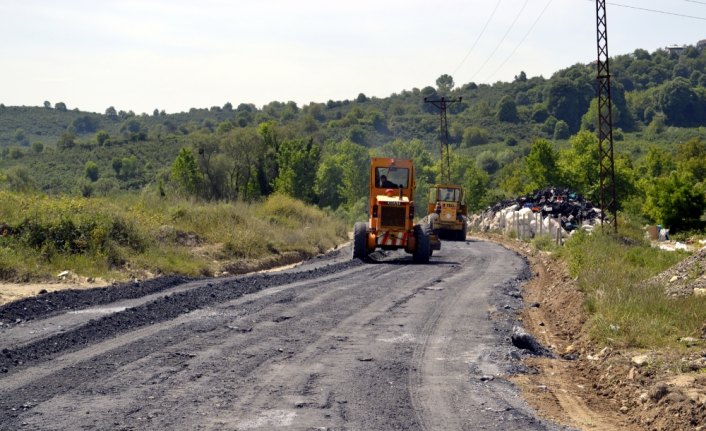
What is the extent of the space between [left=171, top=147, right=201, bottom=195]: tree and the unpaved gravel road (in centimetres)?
4729

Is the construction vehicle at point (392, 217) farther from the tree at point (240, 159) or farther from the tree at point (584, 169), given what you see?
the tree at point (584, 169)

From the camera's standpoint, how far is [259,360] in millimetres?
11141

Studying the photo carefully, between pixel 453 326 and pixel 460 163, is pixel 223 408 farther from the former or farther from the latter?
pixel 460 163

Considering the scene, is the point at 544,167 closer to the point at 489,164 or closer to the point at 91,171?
the point at 91,171

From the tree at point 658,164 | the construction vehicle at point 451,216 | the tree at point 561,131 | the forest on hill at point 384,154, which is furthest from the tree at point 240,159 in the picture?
the tree at point 561,131

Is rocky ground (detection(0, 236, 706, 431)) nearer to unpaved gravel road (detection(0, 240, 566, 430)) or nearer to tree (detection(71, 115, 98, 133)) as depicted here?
unpaved gravel road (detection(0, 240, 566, 430))

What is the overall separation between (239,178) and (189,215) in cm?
3981

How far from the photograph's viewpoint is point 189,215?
3183cm

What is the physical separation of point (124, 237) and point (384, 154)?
71.0 meters

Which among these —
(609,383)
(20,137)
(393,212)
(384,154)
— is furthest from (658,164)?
(20,137)

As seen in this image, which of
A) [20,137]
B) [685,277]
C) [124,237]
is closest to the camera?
[685,277]

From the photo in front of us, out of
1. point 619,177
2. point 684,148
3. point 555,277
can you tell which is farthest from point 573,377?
point 684,148

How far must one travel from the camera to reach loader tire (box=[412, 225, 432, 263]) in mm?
28891

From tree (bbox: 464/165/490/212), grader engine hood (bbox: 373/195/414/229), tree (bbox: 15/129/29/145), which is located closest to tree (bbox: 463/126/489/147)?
tree (bbox: 464/165/490/212)
